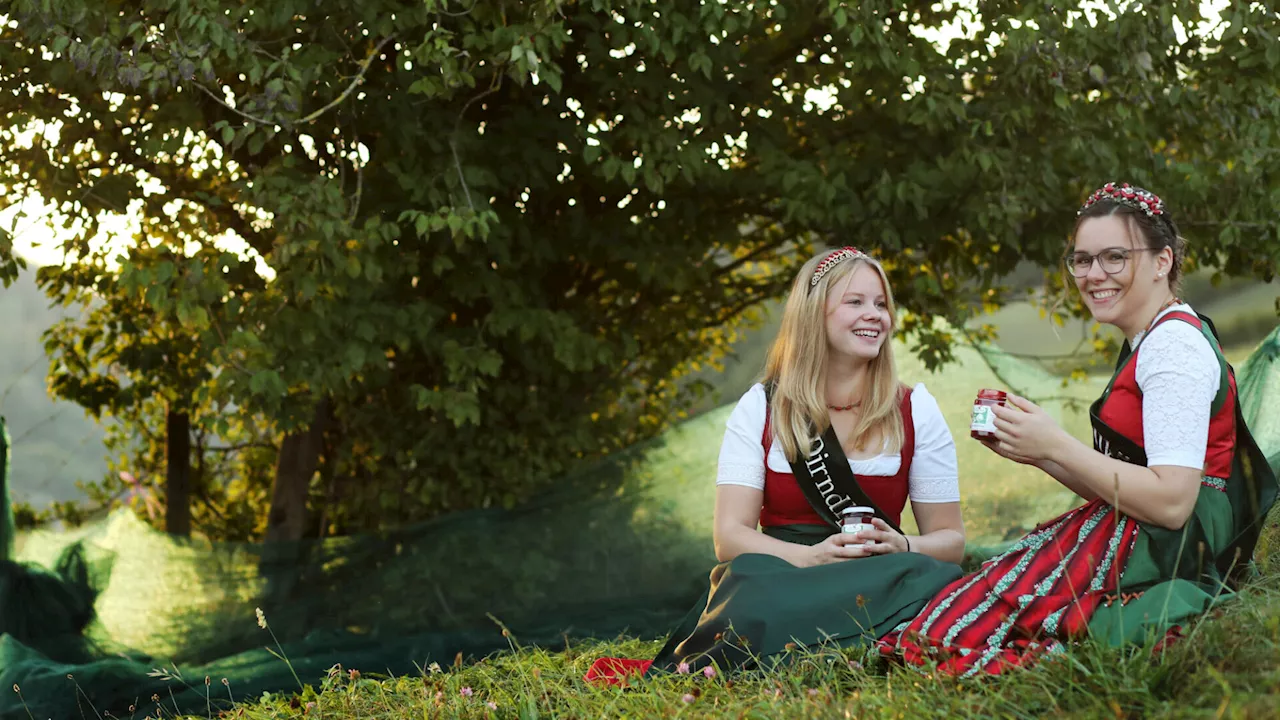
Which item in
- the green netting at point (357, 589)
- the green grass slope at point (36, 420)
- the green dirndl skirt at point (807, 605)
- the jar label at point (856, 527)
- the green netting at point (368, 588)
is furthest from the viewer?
the green grass slope at point (36, 420)

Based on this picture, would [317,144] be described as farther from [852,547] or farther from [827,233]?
[852,547]

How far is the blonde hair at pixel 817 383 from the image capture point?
3.23 meters

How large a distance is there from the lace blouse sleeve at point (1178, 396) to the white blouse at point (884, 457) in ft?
2.53

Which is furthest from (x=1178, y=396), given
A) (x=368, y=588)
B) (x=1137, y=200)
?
(x=368, y=588)

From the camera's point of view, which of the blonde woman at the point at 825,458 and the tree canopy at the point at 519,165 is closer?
the blonde woman at the point at 825,458

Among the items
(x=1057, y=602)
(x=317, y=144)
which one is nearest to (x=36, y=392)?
(x=317, y=144)

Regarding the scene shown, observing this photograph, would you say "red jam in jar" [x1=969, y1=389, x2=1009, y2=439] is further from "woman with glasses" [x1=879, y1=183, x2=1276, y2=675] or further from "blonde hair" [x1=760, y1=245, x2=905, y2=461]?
"blonde hair" [x1=760, y1=245, x2=905, y2=461]

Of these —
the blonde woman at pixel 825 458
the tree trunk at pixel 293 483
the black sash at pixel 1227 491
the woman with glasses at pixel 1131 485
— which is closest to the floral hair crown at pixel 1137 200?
the woman with glasses at pixel 1131 485

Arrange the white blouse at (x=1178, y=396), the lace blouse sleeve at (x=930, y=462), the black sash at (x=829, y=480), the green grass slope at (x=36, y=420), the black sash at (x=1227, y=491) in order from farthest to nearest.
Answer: the green grass slope at (x=36, y=420)
the lace blouse sleeve at (x=930, y=462)
the black sash at (x=829, y=480)
the black sash at (x=1227, y=491)
the white blouse at (x=1178, y=396)

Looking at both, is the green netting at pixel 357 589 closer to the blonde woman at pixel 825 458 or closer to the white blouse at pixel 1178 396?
the blonde woman at pixel 825 458

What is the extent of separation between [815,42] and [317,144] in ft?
7.28

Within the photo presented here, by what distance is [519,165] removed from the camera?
5.41 meters

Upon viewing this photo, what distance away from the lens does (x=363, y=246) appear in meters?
4.90

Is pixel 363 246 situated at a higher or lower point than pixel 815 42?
lower
